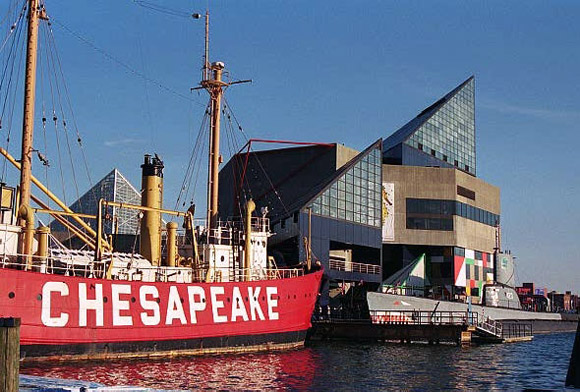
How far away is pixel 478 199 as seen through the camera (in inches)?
3155

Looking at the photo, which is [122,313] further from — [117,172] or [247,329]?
[117,172]

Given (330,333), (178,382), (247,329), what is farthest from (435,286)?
(178,382)

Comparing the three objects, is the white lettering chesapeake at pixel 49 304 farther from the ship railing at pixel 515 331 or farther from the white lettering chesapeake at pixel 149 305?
the ship railing at pixel 515 331

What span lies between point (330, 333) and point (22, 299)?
2815 centimetres

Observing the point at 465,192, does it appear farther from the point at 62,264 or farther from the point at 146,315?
the point at 62,264

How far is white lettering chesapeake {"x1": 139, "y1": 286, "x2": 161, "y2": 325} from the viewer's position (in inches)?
1225

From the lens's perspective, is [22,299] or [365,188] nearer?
[22,299]

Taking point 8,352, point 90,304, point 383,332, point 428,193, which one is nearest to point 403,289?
point 428,193

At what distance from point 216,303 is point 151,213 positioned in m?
6.00

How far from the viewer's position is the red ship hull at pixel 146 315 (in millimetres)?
27234

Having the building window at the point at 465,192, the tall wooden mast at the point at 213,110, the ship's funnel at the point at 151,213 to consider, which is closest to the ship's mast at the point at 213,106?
the tall wooden mast at the point at 213,110

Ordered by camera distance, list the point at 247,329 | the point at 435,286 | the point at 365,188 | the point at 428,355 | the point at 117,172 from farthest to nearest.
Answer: the point at 117,172 → the point at 435,286 → the point at 365,188 → the point at 428,355 → the point at 247,329

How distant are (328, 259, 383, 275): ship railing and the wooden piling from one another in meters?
49.8

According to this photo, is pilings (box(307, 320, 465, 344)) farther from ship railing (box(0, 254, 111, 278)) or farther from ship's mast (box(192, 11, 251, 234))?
ship railing (box(0, 254, 111, 278))
